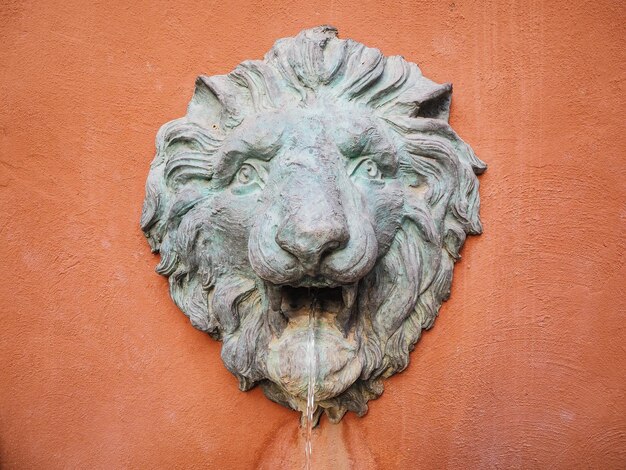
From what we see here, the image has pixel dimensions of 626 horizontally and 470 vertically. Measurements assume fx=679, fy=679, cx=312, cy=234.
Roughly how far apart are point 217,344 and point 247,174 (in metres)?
0.47

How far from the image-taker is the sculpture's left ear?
63.5 inches

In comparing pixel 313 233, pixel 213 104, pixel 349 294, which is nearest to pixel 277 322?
pixel 349 294

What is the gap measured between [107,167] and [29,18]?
431mm

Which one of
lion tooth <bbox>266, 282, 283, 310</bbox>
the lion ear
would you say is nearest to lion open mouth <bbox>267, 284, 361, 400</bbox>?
lion tooth <bbox>266, 282, 283, 310</bbox>

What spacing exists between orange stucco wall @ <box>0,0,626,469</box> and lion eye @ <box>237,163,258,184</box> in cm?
29

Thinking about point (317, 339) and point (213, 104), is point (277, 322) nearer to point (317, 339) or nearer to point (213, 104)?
point (317, 339)

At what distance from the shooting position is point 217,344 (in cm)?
176

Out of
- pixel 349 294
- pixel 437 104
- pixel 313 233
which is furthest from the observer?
pixel 437 104

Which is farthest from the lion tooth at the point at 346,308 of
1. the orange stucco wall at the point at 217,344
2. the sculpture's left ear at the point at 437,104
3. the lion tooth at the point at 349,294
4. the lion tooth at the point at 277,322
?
the sculpture's left ear at the point at 437,104

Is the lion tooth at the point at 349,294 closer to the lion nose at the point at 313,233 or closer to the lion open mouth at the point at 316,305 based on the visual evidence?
the lion open mouth at the point at 316,305

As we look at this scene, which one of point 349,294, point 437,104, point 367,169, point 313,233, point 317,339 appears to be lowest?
point 317,339

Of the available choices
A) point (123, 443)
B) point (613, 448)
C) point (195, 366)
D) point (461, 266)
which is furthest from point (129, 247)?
point (613, 448)

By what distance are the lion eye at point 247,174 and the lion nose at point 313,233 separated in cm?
22

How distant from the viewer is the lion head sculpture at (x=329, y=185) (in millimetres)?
1541
